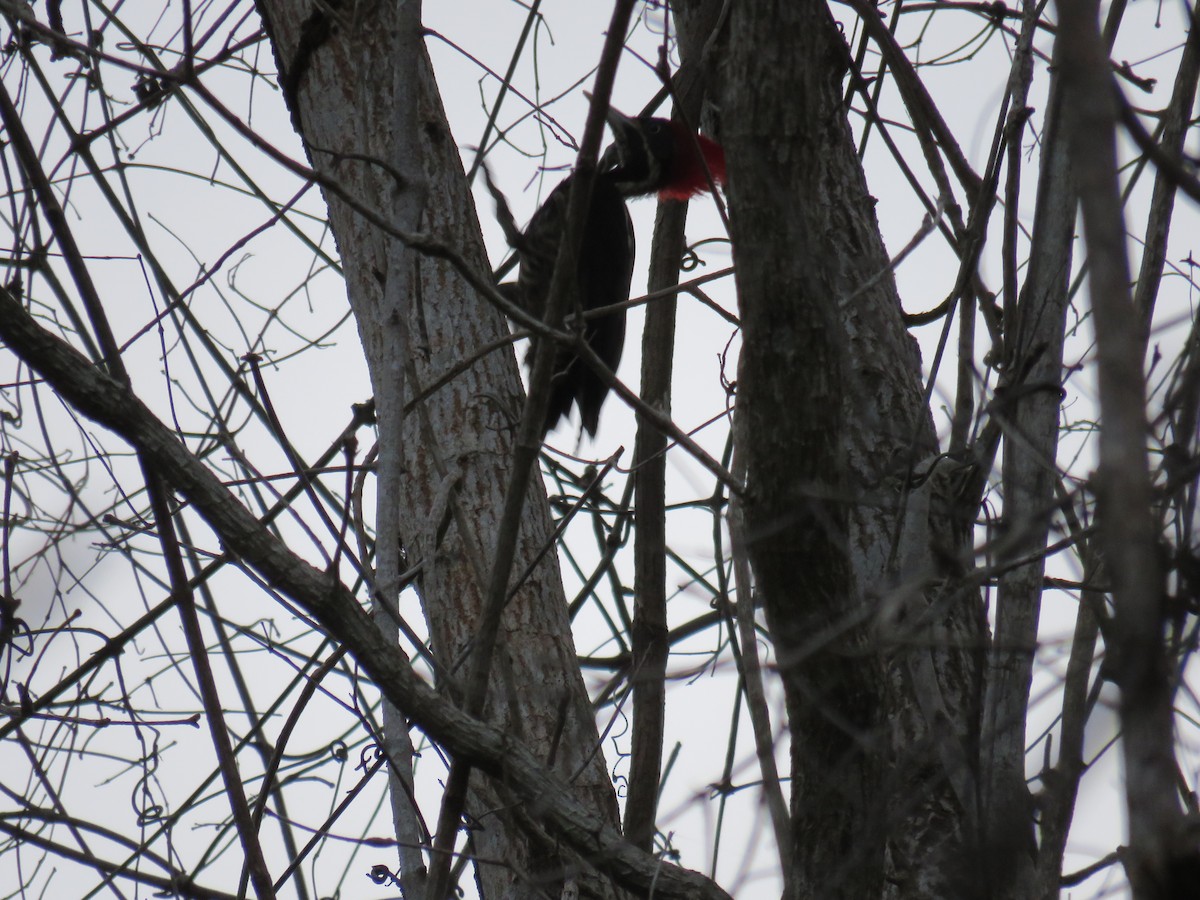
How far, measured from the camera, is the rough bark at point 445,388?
2324 millimetres

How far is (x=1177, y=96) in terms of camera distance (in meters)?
2.14

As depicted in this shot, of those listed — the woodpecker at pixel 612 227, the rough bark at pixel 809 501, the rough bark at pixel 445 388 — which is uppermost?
the woodpecker at pixel 612 227

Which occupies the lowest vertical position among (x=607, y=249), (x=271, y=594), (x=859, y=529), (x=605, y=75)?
(x=271, y=594)

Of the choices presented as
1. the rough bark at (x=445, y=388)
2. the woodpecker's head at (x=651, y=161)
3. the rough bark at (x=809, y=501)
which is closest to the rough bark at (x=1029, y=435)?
the rough bark at (x=809, y=501)

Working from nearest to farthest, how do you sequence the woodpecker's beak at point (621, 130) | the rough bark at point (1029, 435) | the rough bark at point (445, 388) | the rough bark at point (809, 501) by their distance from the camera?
the rough bark at point (809, 501) → the rough bark at point (1029, 435) → the rough bark at point (445, 388) → the woodpecker's beak at point (621, 130)

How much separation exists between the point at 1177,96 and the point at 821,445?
1187 millimetres

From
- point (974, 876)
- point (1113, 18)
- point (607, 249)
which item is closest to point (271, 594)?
point (974, 876)

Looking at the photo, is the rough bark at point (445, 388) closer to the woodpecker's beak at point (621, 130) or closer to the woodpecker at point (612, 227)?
the woodpecker's beak at point (621, 130)

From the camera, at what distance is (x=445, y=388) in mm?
2584

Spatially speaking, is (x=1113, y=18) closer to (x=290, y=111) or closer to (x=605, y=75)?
(x=605, y=75)

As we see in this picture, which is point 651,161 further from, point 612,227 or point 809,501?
point 809,501

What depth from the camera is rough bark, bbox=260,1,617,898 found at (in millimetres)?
2324

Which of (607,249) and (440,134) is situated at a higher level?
(607,249)

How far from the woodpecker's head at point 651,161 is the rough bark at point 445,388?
2.08 m
